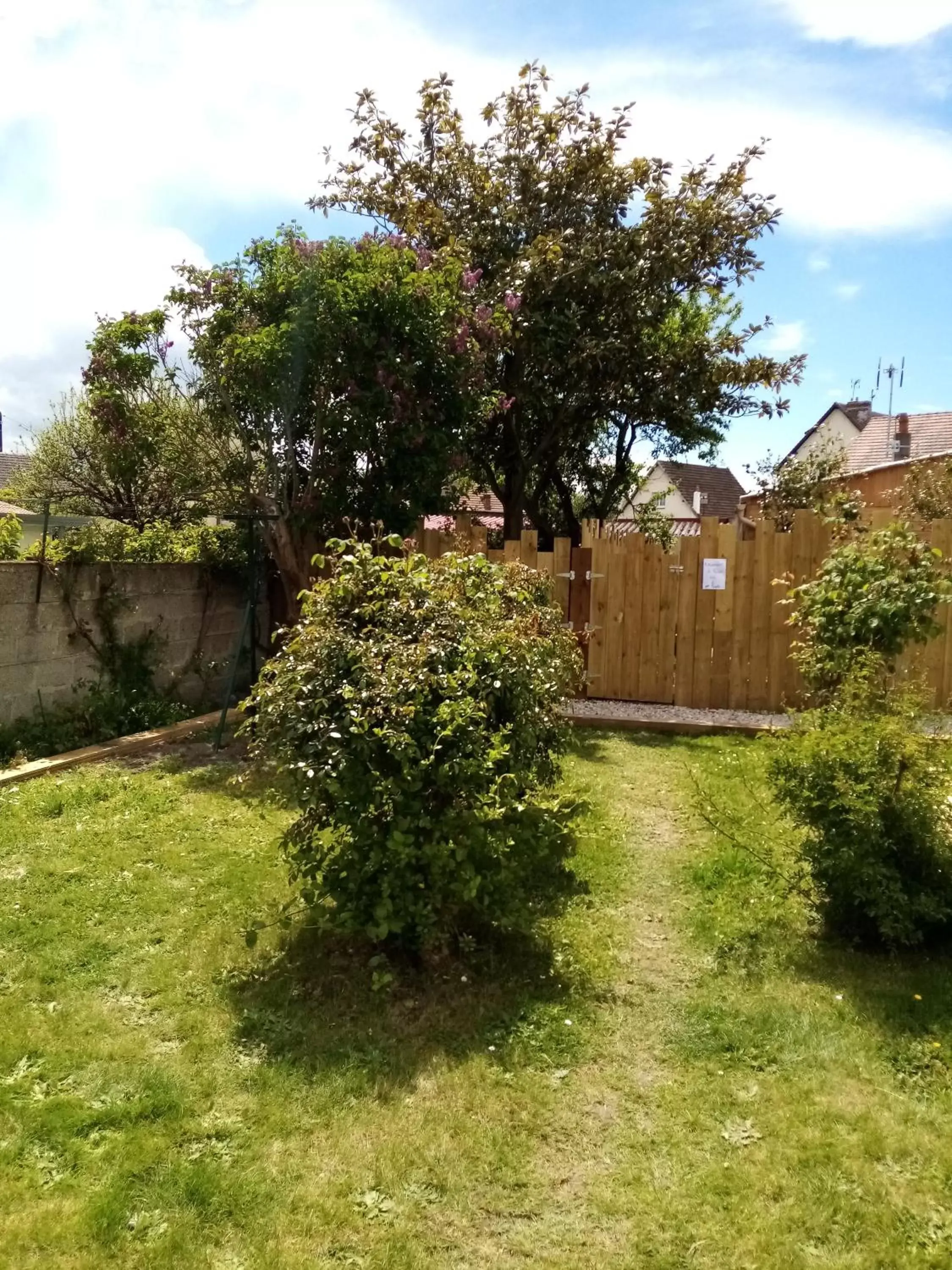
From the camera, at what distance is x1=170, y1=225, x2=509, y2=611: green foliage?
306 inches

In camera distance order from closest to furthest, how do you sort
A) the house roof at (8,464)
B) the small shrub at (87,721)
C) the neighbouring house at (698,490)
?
the small shrub at (87,721), the house roof at (8,464), the neighbouring house at (698,490)

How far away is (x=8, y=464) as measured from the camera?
Answer: 28.5 meters

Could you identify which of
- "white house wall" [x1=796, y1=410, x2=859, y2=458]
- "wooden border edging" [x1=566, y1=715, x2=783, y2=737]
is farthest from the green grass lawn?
"white house wall" [x1=796, y1=410, x2=859, y2=458]

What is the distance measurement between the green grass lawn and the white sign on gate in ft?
14.4

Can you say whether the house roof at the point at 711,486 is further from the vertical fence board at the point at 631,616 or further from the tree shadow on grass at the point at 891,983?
the tree shadow on grass at the point at 891,983

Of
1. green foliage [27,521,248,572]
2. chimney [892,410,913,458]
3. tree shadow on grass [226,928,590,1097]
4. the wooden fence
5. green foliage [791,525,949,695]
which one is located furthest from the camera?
chimney [892,410,913,458]

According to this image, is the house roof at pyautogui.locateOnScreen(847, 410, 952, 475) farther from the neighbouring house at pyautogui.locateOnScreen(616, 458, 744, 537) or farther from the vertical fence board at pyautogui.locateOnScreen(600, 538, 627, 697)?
the vertical fence board at pyautogui.locateOnScreen(600, 538, 627, 697)

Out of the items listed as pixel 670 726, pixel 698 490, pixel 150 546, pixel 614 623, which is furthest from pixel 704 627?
pixel 698 490

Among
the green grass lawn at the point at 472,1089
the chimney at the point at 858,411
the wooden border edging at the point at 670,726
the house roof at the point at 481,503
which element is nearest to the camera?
the green grass lawn at the point at 472,1089

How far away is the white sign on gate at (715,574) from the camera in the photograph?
8.66 m

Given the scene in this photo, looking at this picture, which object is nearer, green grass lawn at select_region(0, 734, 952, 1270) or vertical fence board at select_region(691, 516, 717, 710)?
green grass lawn at select_region(0, 734, 952, 1270)

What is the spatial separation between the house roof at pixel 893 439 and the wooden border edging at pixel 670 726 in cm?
2011

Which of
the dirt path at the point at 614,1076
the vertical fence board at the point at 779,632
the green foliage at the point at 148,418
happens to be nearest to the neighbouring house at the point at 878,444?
the vertical fence board at the point at 779,632

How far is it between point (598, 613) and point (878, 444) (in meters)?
24.6
